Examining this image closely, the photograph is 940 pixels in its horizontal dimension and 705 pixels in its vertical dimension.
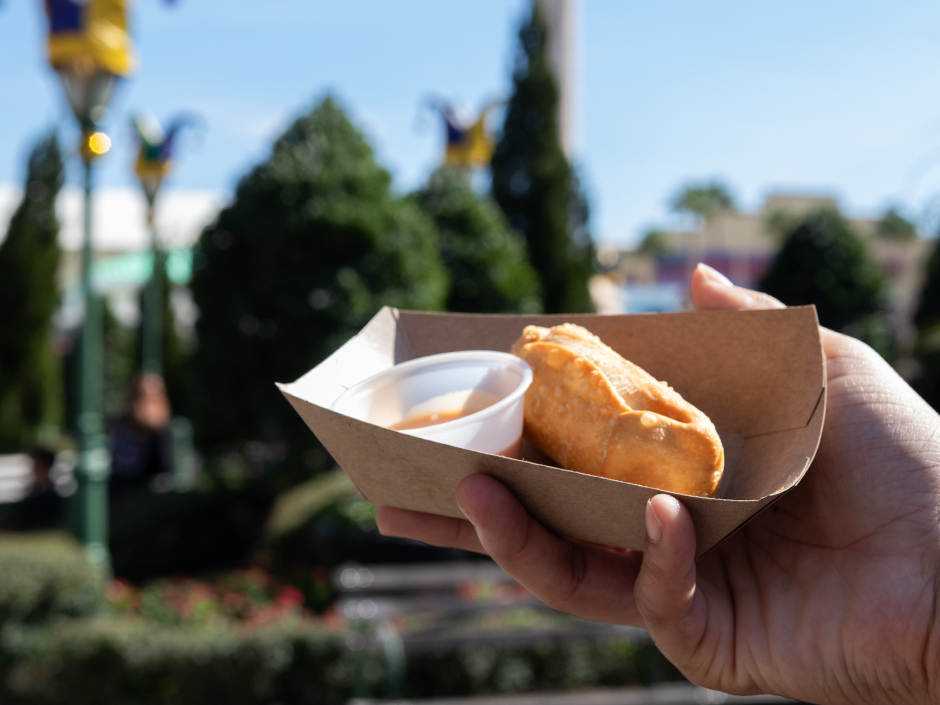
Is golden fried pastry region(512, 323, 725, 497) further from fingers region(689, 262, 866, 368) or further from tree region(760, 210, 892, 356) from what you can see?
tree region(760, 210, 892, 356)

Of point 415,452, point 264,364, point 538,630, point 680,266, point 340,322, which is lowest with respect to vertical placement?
point 680,266

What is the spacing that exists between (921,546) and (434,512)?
3.50 ft

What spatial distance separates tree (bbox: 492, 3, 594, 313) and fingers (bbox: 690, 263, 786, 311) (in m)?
13.8

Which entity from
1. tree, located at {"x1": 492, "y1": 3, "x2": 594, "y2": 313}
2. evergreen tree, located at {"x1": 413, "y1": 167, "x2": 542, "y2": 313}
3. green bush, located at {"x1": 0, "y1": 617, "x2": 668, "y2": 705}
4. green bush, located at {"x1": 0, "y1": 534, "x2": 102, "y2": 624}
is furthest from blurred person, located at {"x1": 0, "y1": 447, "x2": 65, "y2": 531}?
tree, located at {"x1": 492, "y1": 3, "x2": 594, "y2": 313}

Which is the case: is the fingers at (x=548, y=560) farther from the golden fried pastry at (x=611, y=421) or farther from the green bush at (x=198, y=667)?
the green bush at (x=198, y=667)

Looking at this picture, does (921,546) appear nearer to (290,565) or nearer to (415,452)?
(415,452)

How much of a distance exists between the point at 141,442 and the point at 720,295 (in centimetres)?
805

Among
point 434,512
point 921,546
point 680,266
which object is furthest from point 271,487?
point 680,266

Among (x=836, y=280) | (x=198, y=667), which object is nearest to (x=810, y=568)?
(x=198, y=667)

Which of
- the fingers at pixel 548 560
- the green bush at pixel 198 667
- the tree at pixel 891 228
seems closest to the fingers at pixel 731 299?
the fingers at pixel 548 560

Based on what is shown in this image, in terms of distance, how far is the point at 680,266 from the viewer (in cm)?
6906

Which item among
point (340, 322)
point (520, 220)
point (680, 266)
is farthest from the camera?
point (680, 266)

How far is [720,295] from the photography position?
6.38 feet

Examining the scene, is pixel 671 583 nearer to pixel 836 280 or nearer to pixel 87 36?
pixel 87 36
